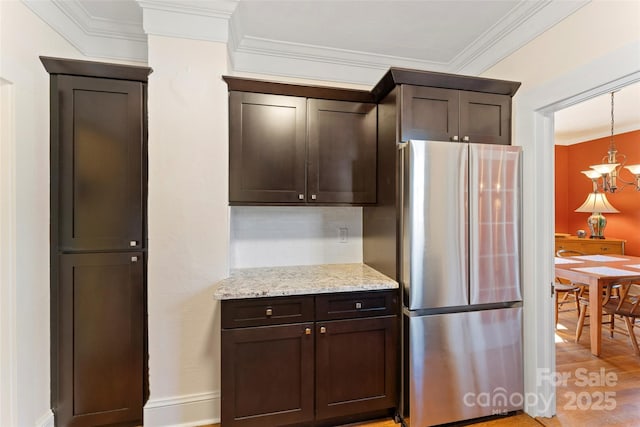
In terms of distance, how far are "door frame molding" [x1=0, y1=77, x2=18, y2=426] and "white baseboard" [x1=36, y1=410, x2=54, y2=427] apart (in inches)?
6.3

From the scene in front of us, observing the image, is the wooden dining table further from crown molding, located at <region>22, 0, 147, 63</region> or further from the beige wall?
crown molding, located at <region>22, 0, 147, 63</region>

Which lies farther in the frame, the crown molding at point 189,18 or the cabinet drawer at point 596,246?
the cabinet drawer at point 596,246

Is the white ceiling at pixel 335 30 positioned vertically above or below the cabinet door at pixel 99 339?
above

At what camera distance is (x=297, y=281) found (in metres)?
1.93

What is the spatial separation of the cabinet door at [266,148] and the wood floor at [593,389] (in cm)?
168

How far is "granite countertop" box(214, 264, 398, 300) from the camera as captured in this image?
1.73 metres

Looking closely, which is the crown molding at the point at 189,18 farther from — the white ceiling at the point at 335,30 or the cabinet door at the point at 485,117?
the cabinet door at the point at 485,117

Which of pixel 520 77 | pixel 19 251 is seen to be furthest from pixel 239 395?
pixel 520 77

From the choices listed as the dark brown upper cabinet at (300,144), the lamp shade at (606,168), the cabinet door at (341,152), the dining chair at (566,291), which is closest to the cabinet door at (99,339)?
the dark brown upper cabinet at (300,144)

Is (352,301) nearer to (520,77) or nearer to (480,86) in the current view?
(480,86)

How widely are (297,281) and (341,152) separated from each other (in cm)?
100

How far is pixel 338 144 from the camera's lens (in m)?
2.17

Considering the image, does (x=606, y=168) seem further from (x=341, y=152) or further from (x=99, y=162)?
(x=99, y=162)

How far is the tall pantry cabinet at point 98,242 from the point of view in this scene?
1.75 meters
